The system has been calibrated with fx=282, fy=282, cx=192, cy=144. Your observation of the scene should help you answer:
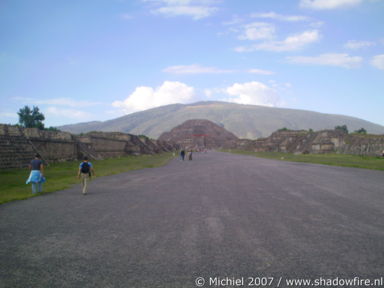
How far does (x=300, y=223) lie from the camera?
751 centimetres

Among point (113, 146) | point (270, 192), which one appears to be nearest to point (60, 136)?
point (113, 146)

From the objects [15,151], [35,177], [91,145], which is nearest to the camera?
[35,177]

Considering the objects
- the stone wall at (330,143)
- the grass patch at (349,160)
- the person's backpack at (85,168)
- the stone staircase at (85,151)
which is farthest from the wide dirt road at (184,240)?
the stone wall at (330,143)

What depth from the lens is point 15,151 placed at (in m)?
25.3

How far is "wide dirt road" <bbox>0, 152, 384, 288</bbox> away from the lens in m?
4.58

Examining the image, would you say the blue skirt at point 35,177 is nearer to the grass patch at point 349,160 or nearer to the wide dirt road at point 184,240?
the wide dirt road at point 184,240

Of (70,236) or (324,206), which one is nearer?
(70,236)

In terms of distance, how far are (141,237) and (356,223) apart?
5635 mm

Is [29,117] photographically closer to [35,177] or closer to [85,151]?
[85,151]

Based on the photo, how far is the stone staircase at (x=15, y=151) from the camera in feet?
78.1

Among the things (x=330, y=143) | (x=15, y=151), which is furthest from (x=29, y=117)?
(x=330, y=143)

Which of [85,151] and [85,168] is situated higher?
[85,168]

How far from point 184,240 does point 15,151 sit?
24815mm

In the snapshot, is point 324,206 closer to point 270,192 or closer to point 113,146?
point 270,192
